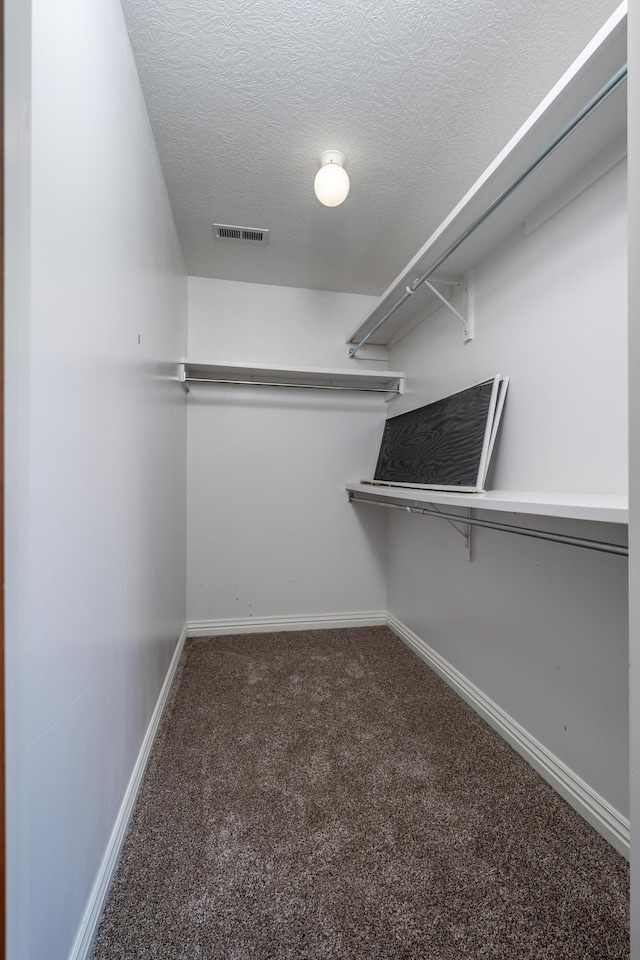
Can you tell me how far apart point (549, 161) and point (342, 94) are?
0.73 meters

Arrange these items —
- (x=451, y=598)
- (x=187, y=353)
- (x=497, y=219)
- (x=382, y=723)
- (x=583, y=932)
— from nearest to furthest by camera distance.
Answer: (x=583, y=932)
(x=497, y=219)
(x=382, y=723)
(x=451, y=598)
(x=187, y=353)

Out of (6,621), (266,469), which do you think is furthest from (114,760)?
(266,469)

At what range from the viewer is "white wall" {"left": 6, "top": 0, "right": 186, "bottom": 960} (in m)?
0.58

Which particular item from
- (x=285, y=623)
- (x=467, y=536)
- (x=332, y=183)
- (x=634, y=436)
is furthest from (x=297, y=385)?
(x=634, y=436)

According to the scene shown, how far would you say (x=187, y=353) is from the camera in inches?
101

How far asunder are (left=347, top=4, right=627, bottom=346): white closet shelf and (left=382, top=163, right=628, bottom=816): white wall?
0.07 metres

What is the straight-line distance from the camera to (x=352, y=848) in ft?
3.60

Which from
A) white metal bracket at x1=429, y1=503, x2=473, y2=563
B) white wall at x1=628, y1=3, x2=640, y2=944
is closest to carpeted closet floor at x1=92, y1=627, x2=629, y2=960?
white wall at x1=628, y1=3, x2=640, y2=944

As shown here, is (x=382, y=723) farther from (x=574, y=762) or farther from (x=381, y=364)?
(x=381, y=364)

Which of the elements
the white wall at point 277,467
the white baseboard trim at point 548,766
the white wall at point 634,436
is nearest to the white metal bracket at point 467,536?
the white baseboard trim at point 548,766

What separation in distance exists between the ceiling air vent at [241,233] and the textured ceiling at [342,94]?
6cm

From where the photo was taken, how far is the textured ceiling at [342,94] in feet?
3.63

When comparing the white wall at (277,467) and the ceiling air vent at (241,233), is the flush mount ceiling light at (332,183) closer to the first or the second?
the ceiling air vent at (241,233)

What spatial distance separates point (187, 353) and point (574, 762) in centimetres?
278
